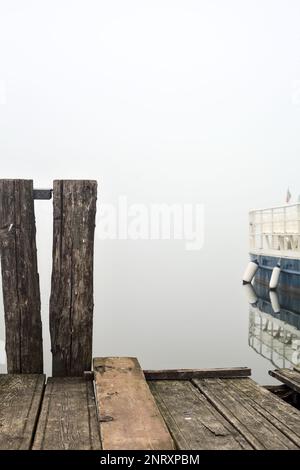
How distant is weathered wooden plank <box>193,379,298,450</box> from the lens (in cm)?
296

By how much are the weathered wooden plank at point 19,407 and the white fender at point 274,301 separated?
35.5 ft

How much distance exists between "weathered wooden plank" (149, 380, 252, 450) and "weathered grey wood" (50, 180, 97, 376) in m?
0.64

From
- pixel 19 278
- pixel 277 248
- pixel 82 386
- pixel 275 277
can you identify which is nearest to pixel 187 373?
pixel 82 386

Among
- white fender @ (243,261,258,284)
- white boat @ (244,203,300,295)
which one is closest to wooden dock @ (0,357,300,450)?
white boat @ (244,203,300,295)

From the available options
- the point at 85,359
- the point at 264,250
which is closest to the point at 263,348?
the point at 85,359

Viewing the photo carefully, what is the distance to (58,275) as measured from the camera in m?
4.42

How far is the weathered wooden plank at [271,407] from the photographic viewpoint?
3.16m

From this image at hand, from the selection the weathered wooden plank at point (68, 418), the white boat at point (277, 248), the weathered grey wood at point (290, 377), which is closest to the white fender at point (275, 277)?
the white boat at point (277, 248)

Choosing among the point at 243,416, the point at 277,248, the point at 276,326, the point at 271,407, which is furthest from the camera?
the point at 277,248

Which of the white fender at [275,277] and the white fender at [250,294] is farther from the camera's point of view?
the white fender at [275,277]

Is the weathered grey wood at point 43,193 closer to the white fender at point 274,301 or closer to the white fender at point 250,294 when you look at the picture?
the white fender at point 274,301

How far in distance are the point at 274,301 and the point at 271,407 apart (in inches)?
514

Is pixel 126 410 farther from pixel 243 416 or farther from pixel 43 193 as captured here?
pixel 43 193
